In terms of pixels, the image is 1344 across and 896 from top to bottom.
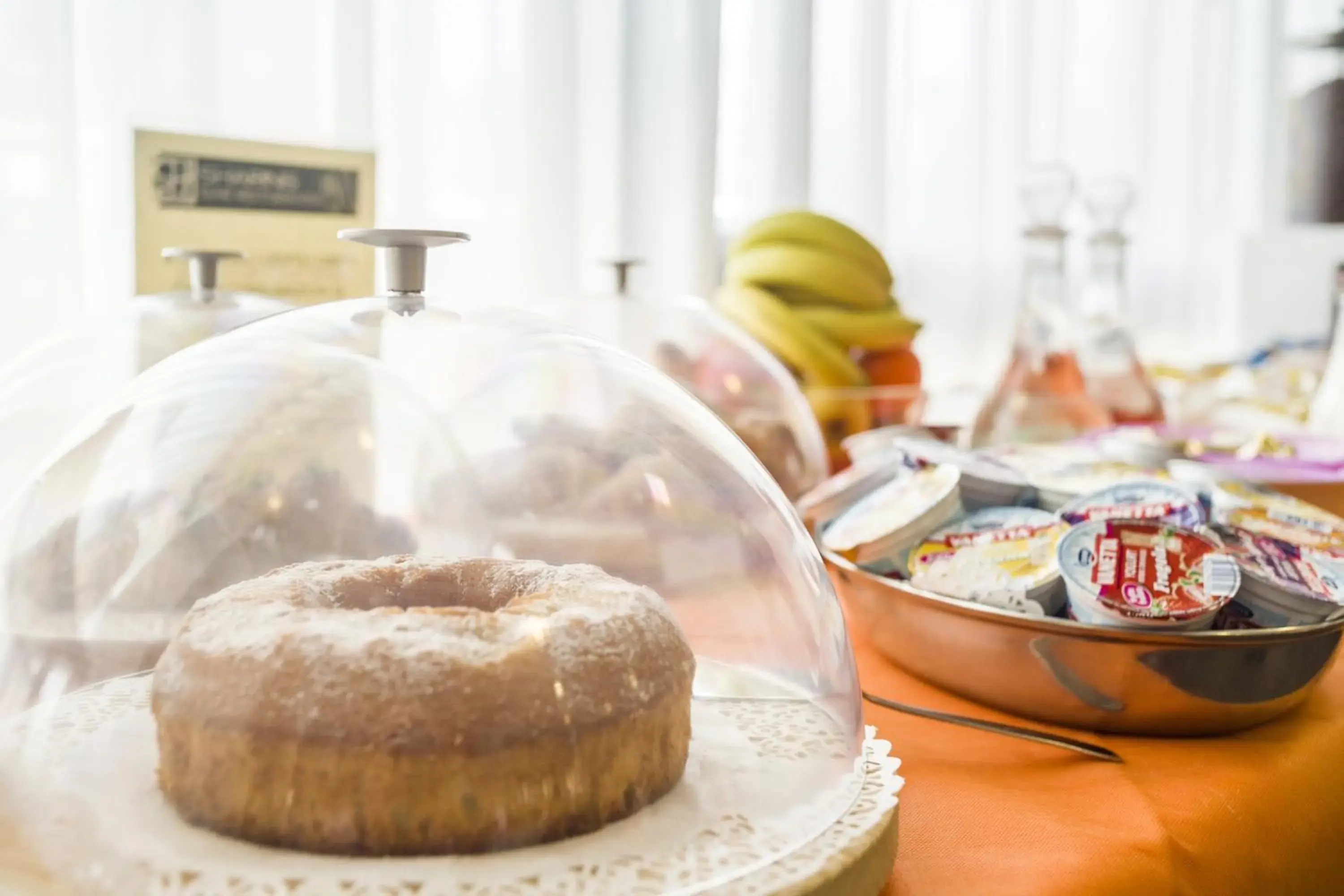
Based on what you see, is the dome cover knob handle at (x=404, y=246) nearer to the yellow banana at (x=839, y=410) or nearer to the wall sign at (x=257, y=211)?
the wall sign at (x=257, y=211)

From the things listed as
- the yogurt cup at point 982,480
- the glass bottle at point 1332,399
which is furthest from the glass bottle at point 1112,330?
the yogurt cup at point 982,480

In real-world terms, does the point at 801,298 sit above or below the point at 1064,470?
above

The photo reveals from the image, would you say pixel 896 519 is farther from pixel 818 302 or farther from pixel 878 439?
pixel 818 302

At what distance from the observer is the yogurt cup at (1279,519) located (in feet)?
2.47

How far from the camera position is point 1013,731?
0.60 metres

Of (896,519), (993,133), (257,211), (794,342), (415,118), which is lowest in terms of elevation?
(896,519)

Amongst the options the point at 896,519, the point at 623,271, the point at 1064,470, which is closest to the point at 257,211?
the point at 623,271

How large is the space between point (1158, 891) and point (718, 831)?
213 millimetres

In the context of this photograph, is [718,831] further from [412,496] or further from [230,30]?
[230,30]

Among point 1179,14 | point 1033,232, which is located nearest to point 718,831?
point 1033,232

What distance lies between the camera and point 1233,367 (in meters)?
1.95

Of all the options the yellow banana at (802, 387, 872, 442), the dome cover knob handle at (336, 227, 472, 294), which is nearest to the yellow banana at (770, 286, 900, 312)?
the yellow banana at (802, 387, 872, 442)

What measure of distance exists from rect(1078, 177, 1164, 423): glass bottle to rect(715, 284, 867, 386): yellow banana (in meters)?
0.36

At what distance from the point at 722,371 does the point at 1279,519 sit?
0.49m
